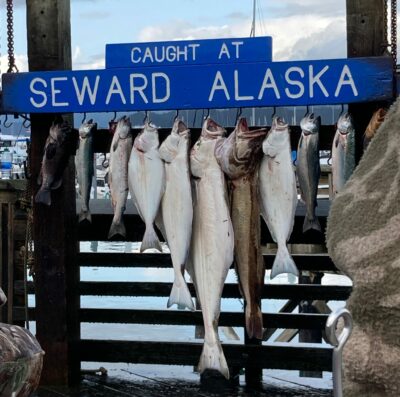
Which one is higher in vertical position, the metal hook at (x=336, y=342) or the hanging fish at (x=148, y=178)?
the hanging fish at (x=148, y=178)

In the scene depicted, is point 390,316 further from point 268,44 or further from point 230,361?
point 230,361

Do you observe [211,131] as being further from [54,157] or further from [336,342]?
[336,342]

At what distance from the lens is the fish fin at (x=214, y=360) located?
5.52 metres

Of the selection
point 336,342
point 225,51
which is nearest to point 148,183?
point 225,51

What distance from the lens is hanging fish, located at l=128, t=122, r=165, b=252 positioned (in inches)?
225

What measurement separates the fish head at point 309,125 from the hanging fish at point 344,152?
128 millimetres

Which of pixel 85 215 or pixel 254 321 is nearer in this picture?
pixel 254 321

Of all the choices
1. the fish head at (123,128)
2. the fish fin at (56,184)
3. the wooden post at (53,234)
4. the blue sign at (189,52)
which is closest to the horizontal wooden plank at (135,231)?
the wooden post at (53,234)

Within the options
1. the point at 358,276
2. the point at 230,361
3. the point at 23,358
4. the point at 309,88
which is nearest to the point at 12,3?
the point at 309,88

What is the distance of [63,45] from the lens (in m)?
6.61

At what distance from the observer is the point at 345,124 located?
562 cm

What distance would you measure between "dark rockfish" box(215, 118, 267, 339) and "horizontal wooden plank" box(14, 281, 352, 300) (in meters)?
1.38

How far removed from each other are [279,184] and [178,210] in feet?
1.98

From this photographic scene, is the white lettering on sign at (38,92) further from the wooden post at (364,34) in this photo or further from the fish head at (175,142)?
the wooden post at (364,34)
